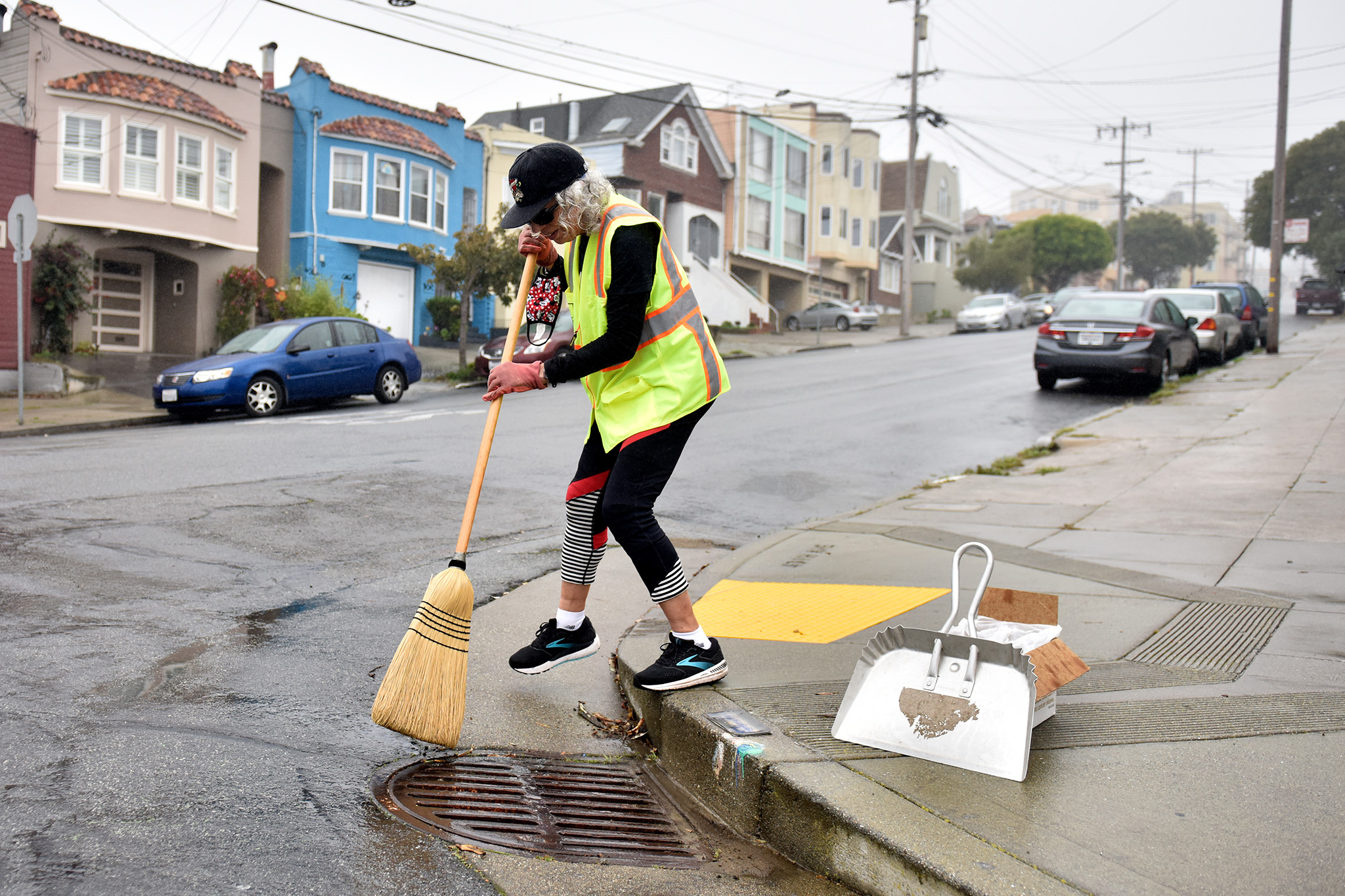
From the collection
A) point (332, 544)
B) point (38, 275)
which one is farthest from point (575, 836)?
point (38, 275)

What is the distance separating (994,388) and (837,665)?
14.7 m

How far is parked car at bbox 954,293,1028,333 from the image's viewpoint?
1582 inches

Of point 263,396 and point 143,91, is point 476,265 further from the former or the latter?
point 143,91

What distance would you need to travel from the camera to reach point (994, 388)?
1773 centimetres

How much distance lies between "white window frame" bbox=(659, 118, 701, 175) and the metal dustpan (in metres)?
36.8

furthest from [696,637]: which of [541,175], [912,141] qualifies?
[912,141]

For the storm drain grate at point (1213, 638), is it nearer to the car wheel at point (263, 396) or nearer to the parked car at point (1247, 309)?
the car wheel at point (263, 396)

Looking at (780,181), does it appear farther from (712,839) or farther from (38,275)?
(712,839)

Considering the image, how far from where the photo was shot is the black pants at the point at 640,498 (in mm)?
3619

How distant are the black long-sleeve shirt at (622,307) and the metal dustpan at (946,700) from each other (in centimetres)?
126

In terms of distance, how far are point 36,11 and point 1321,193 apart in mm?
54219

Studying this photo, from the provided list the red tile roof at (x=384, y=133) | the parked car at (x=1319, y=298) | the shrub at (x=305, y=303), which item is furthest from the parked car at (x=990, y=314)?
the shrub at (x=305, y=303)

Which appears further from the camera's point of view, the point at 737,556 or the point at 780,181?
the point at 780,181

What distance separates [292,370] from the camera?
15922mm
